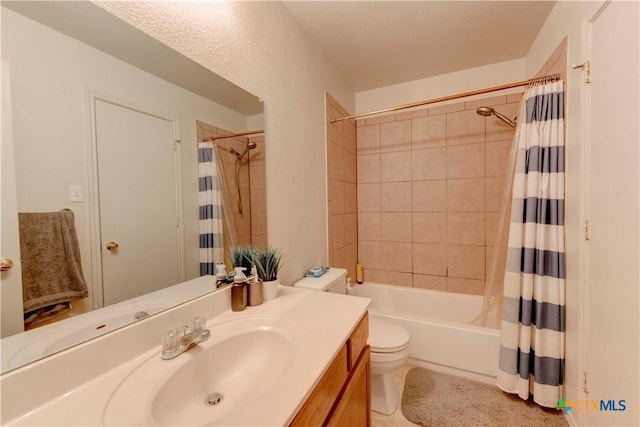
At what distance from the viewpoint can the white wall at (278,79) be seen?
0.93 m

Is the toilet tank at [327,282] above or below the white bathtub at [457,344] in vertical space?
above

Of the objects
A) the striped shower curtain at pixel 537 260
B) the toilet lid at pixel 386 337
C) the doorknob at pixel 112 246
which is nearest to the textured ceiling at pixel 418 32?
the striped shower curtain at pixel 537 260

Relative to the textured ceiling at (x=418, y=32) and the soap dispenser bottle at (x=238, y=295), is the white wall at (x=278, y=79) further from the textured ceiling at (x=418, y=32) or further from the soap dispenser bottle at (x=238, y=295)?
the soap dispenser bottle at (x=238, y=295)

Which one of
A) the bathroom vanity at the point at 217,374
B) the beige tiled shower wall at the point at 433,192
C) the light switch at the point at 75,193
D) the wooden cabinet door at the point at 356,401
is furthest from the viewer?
the beige tiled shower wall at the point at 433,192

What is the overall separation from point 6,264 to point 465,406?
2088 mm

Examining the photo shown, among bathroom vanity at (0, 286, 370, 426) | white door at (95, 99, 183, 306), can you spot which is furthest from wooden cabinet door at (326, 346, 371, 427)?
white door at (95, 99, 183, 306)

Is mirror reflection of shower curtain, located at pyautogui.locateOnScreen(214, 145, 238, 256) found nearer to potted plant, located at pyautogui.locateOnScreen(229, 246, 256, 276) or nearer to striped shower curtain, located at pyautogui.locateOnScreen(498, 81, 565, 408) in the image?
potted plant, located at pyautogui.locateOnScreen(229, 246, 256, 276)

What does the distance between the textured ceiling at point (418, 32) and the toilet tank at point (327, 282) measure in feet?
5.46

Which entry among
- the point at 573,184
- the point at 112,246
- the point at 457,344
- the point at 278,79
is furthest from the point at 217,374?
the point at 573,184

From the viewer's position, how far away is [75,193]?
2.12 ft

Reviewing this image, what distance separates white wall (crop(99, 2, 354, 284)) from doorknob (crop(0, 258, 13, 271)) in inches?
27.8

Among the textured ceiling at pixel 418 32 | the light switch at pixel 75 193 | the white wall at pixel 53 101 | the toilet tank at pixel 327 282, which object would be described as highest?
the textured ceiling at pixel 418 32

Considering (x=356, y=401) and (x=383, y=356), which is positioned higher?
(x=356, y=401)

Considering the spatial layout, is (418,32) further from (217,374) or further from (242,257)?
(217,374)
